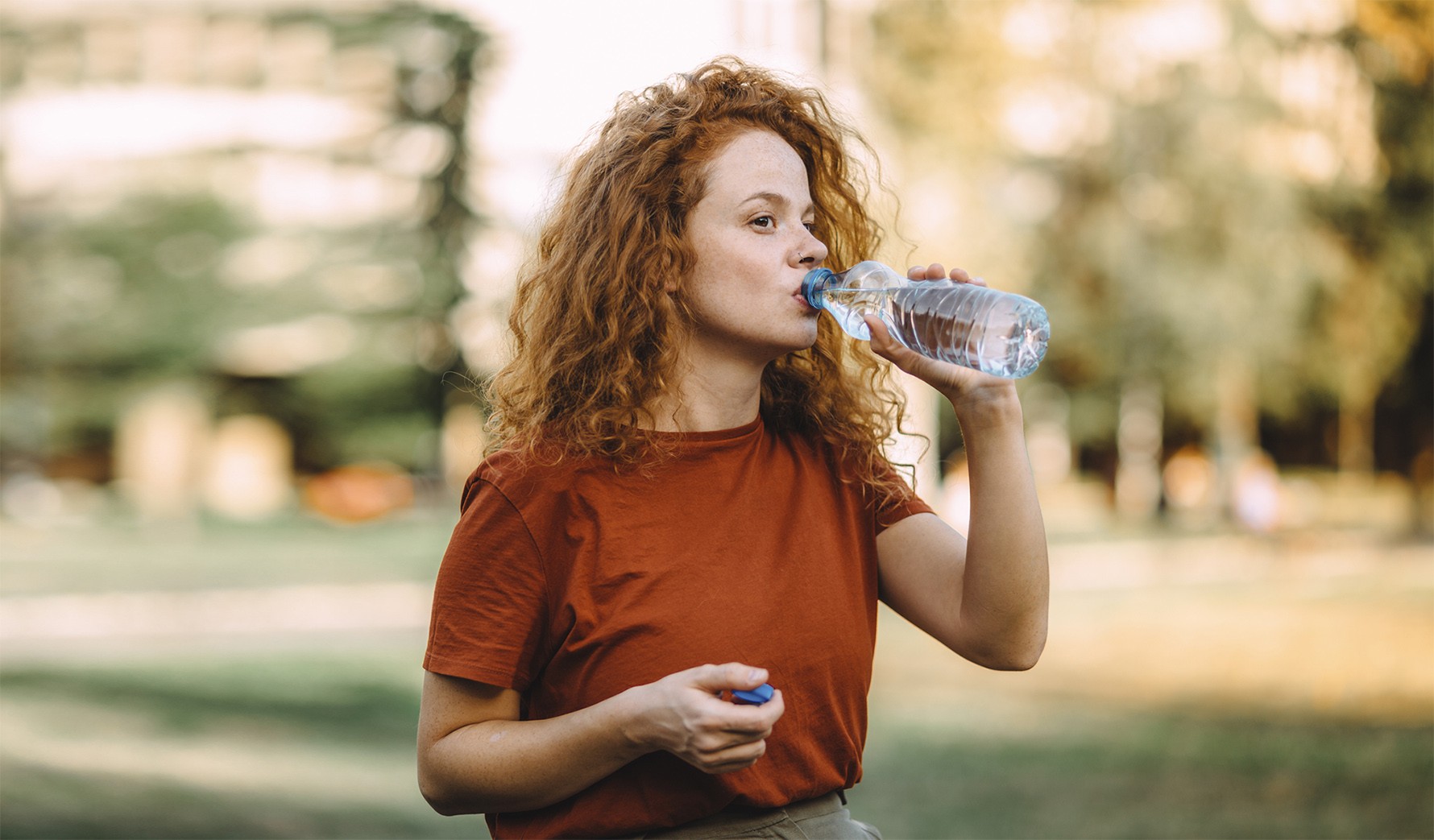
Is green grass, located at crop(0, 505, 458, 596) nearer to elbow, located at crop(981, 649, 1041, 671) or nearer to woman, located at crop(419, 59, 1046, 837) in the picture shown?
woman, located at crop(419, 59, 1046, 837)

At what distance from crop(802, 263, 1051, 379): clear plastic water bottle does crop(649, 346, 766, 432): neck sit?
0.18 metres

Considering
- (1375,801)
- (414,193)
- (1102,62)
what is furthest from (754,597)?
(414,193)

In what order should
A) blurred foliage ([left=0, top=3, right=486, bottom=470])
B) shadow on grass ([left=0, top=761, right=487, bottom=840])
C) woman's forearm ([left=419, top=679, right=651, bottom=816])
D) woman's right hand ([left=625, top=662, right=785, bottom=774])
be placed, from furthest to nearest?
1. blurred foliage ([left=0, top=3, right=486, bottom=470])
2. shadow on grass ([left=0, top=761, right=487, bottom=840])
3. woman's forearm ([left=419, top=679, right=651, bottom=816])
4. woman's right hand ([left=625, top=662, right=785, bottom=774])

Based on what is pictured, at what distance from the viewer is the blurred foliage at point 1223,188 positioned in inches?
938

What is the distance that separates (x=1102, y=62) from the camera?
78.8 feet

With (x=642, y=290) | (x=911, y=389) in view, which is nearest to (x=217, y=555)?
(x=911, y=389)

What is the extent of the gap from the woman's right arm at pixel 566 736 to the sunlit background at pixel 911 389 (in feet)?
3.20

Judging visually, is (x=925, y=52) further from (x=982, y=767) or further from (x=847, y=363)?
(x=847, y=363)

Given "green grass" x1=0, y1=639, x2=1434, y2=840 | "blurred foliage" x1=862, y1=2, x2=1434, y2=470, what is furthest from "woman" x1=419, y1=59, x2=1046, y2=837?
"blurred foliage" x1=862, y1=2, x2=1434, y2=470

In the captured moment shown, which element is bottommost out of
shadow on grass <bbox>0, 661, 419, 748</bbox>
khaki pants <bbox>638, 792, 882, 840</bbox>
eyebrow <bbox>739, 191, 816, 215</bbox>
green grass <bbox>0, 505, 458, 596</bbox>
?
green grass <bbox>0, 505, 458, 596</bbox>

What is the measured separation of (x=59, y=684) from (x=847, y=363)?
960 centimetres

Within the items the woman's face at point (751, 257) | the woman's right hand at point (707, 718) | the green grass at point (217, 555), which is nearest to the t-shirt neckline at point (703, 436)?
the woman's face at point (751, 257)

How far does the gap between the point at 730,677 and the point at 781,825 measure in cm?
39

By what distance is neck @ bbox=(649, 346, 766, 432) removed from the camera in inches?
94.2
